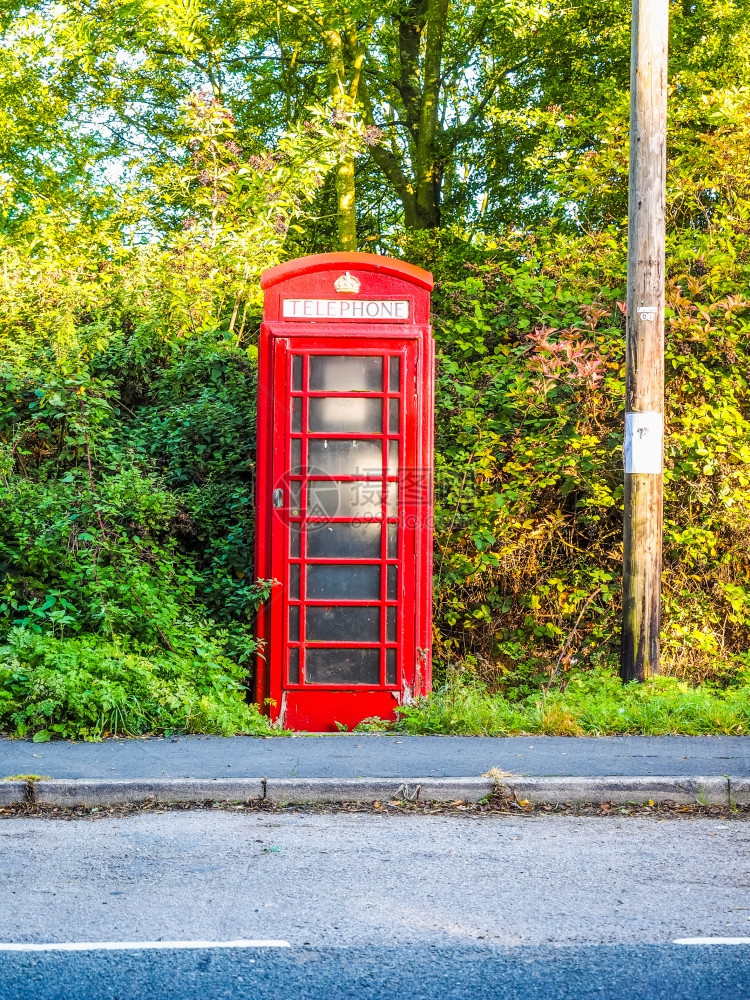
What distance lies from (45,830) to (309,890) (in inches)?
64.7

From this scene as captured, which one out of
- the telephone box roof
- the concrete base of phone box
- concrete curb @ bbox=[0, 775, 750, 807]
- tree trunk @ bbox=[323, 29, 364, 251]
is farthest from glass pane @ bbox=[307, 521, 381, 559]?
tree trunk @ bbox=[323, 29, 364, 251]

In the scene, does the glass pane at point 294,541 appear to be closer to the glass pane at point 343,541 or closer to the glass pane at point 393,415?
the glass pane at point 343,541

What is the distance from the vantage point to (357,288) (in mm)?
7695

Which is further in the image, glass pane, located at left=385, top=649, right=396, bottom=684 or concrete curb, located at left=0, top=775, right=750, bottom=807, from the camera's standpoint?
glass pane, located at left=385, top=649, right=396, bottom=684

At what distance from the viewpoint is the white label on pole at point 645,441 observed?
737cm

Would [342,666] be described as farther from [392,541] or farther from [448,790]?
[448,790]

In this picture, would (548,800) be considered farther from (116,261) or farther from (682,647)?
(116,261)

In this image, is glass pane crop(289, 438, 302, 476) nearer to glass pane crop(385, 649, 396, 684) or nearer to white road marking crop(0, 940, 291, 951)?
glass pane crop(385, 649, 396, 684)

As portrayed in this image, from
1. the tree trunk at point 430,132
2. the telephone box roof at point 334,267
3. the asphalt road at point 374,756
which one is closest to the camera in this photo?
the asphalt road at point 374,756

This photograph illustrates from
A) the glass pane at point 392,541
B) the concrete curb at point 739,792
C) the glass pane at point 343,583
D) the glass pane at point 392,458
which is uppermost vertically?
the glass pane at point 392,458

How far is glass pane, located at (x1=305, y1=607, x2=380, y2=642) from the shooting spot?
782 cm

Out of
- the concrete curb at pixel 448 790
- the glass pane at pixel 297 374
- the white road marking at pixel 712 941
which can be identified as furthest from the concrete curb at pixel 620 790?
the glass pane at pixel 297 374

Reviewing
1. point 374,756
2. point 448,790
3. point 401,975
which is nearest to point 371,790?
point 448,790

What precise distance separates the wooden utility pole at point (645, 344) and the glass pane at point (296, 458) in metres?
2.31
